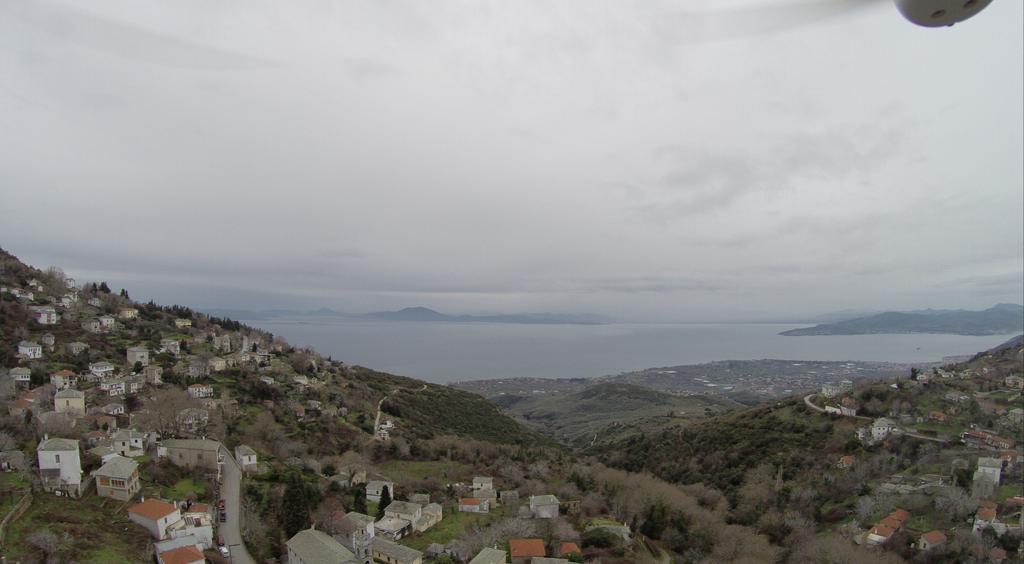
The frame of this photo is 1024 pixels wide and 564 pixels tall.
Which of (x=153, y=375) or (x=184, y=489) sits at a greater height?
(x=153, y=375)

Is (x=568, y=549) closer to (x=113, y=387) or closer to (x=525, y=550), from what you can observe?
(x=525, y=550)

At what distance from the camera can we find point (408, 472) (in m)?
35.9

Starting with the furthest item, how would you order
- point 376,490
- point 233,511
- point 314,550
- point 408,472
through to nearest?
point 408,472, point 376,490, point 233,511, point 314,550

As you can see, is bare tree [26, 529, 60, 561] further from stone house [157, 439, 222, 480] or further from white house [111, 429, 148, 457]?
stone house [157, 439, 222, 480]

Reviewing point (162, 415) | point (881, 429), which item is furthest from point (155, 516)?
point (881, 429)

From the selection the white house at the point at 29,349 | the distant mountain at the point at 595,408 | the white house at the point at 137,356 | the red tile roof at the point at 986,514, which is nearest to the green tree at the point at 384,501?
the white house at the point at 137,356

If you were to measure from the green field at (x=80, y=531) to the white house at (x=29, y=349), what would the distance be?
28960 millimetres

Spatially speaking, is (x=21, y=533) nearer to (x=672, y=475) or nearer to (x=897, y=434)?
(x=672, y=475)

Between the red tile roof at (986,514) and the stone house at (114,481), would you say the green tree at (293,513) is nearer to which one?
the stone house at (114,481)

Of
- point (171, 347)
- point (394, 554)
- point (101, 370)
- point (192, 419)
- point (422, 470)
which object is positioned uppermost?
point (171, 347)

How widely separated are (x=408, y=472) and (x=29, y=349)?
3160 cm

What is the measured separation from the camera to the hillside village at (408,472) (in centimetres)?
1905

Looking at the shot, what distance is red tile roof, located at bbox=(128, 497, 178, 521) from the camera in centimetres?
1730

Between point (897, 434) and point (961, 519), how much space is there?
1405cm
